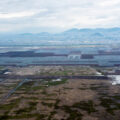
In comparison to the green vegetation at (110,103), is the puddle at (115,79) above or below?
above

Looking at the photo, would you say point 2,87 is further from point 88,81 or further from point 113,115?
point 113,115

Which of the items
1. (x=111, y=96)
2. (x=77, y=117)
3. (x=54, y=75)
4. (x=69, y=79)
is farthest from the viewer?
(x=54, y=75)

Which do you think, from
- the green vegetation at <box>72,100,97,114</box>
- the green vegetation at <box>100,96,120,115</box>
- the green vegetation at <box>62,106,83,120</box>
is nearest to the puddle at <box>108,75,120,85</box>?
the green vegetation at <box>100,96,120,115</box>

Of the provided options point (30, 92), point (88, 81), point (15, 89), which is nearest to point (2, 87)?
point (15, 89)

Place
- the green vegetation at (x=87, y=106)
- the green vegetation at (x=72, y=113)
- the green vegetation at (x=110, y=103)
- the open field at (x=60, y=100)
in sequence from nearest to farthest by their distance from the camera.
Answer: the green vegetation at (x=72, y=113), the open field at (x=60, y=100), the green vegetation at (x=87, y=106), the green vegetation at (x=110, y=103)

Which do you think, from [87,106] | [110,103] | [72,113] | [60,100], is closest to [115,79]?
[110,103]

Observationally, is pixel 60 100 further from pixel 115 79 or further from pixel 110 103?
pixel 115 79

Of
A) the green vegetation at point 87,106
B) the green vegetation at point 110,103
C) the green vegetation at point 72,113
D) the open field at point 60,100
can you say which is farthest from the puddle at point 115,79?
the green vegetation at point 72,113

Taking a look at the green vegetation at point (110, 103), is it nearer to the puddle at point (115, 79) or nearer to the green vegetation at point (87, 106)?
the green vegetation at point (87, 106)

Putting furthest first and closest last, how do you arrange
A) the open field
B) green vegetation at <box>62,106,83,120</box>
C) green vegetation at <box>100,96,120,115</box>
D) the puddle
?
the puddle → green vegetation at <box>100,96,120,115</box> → the open field → green vegetation at <box>62,106,83,120</box>

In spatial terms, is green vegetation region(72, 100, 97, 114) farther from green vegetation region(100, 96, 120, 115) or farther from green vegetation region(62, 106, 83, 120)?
green vegetation region(100, 96, 120, 115)

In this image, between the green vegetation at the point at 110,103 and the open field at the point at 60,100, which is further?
the green vegetation at the point at 110,103
